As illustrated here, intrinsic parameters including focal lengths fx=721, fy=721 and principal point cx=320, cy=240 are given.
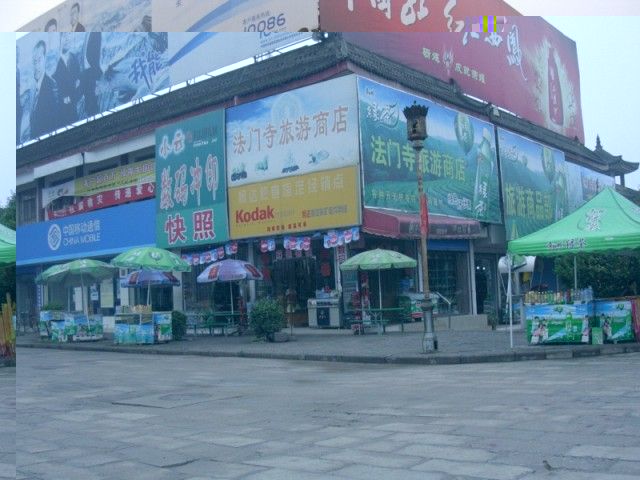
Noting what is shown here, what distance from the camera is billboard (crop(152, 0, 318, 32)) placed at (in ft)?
66.6

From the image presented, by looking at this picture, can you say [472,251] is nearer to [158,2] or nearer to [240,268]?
[240,268]

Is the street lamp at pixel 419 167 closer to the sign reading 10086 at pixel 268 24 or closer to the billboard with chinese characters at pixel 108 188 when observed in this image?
the sign reading 10086 at pixel 268 24

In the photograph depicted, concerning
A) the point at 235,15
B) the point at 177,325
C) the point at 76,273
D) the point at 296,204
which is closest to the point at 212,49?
the point at 235,15

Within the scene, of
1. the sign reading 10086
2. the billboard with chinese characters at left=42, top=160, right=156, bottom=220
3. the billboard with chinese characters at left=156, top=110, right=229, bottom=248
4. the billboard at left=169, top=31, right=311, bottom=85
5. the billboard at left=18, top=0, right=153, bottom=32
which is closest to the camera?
the sign reading 10086

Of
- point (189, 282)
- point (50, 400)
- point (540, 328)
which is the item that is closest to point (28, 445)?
point (50, 400)

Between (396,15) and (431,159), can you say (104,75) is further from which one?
(431,159)

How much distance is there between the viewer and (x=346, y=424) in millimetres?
6922

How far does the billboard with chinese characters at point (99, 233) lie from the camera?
25344mm

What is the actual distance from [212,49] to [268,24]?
2.42 meters

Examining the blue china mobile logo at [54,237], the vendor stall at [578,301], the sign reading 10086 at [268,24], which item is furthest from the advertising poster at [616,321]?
the blue china mobile logo at [54,237]

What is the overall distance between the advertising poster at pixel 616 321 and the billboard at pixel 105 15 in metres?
23.3

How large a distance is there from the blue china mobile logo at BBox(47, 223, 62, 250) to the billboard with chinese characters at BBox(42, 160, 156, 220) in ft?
1.42

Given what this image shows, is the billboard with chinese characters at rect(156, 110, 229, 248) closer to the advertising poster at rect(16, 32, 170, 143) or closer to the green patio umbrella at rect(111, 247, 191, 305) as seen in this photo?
the advertising poster at rect(16, 32, 170, 143)

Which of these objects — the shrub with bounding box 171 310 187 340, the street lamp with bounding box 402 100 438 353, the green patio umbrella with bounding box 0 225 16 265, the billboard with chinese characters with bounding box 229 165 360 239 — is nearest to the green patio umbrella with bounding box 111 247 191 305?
the shrub with bounding box 171 310 187 340
